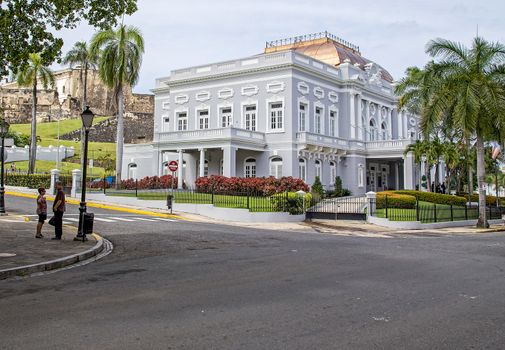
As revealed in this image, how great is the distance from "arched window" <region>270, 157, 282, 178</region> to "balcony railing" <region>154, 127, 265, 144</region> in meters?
1.67

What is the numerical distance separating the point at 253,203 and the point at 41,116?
89.3 metres

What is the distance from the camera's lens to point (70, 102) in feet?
341

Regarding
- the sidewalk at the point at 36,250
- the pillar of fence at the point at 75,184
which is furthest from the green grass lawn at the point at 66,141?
the sidewalk at the point at 36,250

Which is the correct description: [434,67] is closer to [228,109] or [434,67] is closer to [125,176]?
[228,109]

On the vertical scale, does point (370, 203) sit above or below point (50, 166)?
below

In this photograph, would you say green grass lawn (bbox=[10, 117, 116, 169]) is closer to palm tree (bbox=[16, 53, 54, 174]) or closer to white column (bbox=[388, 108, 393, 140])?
palm tree (bbox=[16, 53, 54, 174])

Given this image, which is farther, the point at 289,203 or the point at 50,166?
the point at 50,166

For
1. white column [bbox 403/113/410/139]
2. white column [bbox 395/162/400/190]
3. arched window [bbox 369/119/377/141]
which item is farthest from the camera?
white column [bbox 403/113/410/139]

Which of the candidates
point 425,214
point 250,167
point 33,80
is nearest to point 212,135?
point 250,167

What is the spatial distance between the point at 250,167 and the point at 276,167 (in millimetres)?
2234

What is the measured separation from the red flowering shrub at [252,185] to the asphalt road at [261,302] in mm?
19661

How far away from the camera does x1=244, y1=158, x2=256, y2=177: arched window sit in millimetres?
38438

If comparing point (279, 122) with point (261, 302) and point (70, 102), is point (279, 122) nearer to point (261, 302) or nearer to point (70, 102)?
point (261, 302)

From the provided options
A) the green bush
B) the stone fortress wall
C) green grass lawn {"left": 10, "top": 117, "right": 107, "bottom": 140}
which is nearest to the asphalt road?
the green bush
